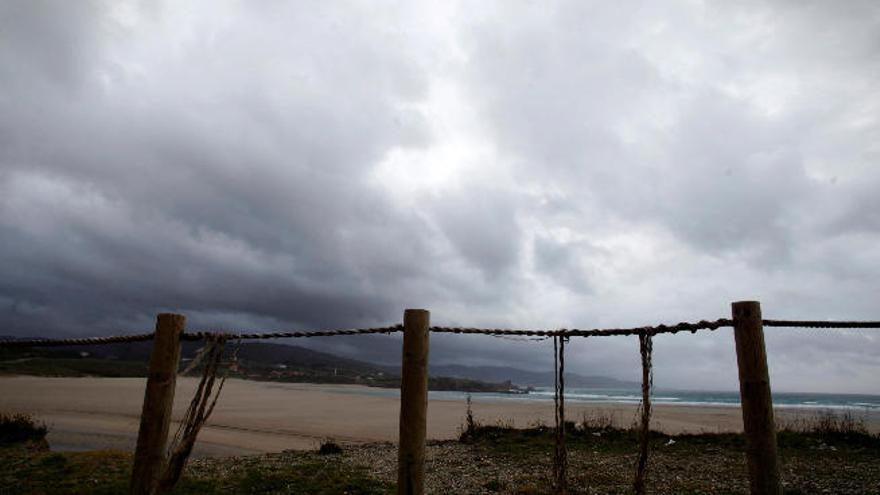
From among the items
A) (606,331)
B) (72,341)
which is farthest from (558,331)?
(72,341)

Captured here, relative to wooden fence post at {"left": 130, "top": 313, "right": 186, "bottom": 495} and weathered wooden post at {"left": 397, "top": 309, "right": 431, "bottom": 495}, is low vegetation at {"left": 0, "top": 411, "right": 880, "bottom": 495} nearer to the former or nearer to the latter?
wooden fence post at {"left": 130, "top": 313, "right": 186, "bottom": 495}

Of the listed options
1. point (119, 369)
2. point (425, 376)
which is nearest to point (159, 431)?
point (425, 376)

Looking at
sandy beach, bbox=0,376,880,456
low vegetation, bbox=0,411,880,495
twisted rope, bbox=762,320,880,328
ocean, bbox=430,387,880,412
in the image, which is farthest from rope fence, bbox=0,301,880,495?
ocean, bbox=430,387,880,412

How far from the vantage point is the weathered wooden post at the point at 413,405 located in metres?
3.68

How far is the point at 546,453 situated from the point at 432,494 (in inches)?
237

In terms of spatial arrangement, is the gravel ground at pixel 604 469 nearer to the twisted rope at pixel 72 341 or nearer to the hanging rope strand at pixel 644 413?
the hanging rope strand at pixel 644 413

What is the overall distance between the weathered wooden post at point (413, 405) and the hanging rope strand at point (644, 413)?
65.4 inches

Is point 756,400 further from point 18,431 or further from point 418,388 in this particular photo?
point 18,431

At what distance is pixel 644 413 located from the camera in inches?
155

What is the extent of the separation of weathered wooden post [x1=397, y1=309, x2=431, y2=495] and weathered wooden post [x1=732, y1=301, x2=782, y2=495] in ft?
7.41

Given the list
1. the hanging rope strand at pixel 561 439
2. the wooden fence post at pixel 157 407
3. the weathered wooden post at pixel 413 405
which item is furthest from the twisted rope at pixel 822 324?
the wooden fence post at pixel 157 407

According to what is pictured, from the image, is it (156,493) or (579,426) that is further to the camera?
(579,426)

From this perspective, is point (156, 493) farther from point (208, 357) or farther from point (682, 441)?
point (682, 441)

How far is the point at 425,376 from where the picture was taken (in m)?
3.83
